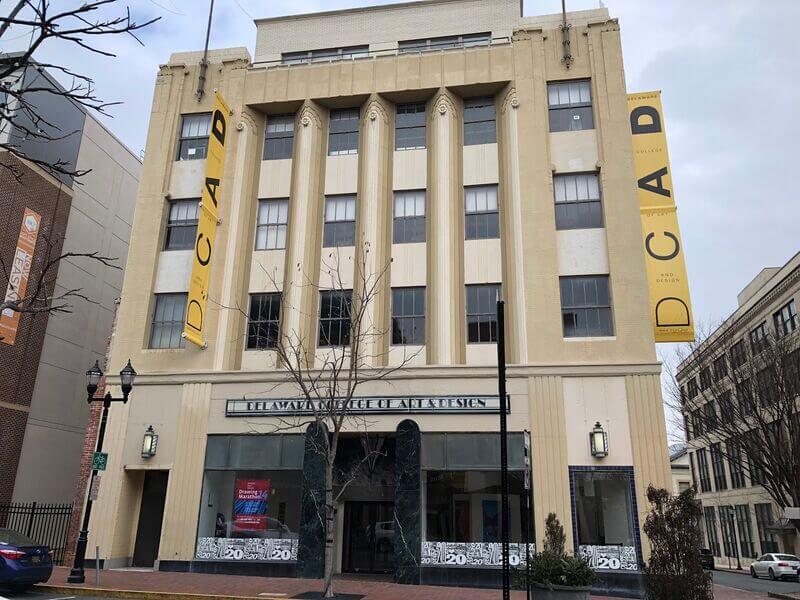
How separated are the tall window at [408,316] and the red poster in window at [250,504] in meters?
6.26

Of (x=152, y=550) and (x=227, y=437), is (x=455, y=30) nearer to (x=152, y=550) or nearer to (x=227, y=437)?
(x=227, y=437)

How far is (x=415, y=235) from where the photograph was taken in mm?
22391

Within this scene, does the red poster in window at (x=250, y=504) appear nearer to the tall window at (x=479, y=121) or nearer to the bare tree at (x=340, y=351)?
the bare tree at (x=340, y=351)

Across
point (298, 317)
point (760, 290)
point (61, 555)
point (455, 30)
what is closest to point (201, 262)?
point (298, 317)

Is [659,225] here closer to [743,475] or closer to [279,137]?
[279,137]

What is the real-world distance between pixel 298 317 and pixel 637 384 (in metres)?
10.9

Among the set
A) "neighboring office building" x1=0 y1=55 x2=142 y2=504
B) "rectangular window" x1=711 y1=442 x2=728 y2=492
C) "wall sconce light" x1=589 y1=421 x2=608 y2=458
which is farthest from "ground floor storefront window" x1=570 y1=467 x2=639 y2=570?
"rectangular window" x1=711 y1=442 x2=728 y2=492

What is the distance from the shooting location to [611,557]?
17.9 meters

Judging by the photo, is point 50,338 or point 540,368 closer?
point 540,368

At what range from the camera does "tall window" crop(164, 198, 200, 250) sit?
937 inches

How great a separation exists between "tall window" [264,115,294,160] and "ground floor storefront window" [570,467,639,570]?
49.8 ft

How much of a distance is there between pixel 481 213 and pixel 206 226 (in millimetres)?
9449

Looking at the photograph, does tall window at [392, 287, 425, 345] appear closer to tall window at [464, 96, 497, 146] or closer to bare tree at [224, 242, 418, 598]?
bare tree at [224, 242, 418, 598]

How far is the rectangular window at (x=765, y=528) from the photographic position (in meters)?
45.0
